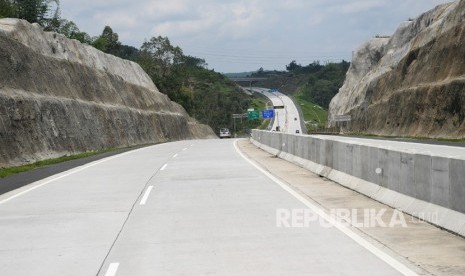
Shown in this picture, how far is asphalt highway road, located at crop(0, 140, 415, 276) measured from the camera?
735 cm

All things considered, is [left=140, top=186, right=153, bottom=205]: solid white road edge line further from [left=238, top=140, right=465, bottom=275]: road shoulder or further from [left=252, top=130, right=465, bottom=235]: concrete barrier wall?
[left=252, top=130, right=465, bottom=235]: concrete barrier wall

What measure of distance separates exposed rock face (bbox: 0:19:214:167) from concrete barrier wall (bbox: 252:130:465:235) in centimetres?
1680

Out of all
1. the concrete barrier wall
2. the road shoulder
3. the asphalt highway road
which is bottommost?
the road shoulder

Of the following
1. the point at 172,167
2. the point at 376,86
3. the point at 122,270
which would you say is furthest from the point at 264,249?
the point at 376,86

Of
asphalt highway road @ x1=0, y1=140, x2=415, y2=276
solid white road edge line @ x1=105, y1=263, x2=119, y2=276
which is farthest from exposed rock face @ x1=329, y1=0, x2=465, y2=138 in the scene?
solid white road edge line @ x1=105, y1=263, x2=119, y2=276

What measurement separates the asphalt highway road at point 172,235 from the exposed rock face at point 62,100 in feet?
50.5

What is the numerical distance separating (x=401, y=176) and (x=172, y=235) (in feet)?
15.0

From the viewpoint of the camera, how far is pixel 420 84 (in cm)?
6419

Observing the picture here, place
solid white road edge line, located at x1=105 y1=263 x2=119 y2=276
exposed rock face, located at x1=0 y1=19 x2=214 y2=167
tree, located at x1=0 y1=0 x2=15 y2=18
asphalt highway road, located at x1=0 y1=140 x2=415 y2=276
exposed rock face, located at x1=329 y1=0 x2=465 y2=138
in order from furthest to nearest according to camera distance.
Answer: tree, located at x1=0 y1=0 x2=15 y2=18
exposed rock face, located at x1=329 y1=0 x2=465 y2=138
exposed rock face, located at x1=0 y1=19 x2=214 y2=167
asphalt highway road, located at x1=0 y1=140 x2=415 y2=276
solid white road edge line, located at x1=105 y1=263 x2=119 y2=276

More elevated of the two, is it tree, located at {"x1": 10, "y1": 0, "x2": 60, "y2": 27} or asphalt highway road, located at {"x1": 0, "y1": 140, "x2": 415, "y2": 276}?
tree, located at {"x1": 10, "y1": 0, "x2": 60, "y2": 27}

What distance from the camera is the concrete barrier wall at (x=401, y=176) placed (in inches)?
361

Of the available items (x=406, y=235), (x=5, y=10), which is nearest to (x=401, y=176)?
(x=406, y=235)

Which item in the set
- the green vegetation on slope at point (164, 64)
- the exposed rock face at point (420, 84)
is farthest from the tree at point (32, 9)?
the exposed rock face at point (420, 84)

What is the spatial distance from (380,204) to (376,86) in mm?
74150
